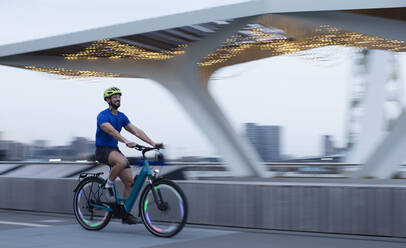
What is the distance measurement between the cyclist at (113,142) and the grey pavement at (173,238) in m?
0.54

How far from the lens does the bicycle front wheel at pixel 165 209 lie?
25.4 feet

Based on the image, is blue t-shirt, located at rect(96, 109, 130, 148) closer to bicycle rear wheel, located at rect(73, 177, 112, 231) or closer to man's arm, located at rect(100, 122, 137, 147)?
man's arm, located at rect(100, 122, 137, 147)

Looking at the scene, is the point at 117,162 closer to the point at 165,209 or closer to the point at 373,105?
the point at 165,209

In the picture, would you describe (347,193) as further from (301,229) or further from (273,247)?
(273,247)

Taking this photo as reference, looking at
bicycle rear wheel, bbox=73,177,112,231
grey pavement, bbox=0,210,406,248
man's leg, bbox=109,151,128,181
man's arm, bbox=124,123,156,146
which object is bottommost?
grey pavement, bbox=0,210,406,248

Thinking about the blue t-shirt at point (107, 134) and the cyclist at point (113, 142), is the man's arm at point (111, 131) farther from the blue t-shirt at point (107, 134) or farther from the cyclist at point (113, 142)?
the blue t-shirt at point (107, 134)

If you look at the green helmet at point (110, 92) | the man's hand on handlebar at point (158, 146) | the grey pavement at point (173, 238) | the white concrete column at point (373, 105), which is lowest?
the grey pavement at point (173, 238)

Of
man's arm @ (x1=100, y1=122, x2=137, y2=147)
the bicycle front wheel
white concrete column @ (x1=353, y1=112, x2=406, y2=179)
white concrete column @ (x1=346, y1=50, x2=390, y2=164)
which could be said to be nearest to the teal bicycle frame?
the bicycle front wheel

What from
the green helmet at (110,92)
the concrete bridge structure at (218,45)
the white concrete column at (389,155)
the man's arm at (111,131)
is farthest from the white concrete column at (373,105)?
the man's arm at (111,131)

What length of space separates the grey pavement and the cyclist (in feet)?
1.77

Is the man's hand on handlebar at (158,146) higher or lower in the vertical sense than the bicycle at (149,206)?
higher

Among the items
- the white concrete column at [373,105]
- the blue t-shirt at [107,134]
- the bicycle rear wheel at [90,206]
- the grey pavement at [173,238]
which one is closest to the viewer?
the grey pavement at [173,238]

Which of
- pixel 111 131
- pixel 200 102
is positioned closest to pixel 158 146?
pixel 111 131

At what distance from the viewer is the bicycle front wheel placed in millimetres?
7730
